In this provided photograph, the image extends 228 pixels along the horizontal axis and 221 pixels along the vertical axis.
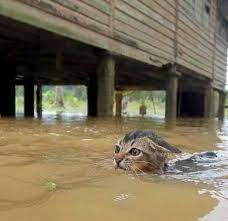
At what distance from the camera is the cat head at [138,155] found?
2.48m

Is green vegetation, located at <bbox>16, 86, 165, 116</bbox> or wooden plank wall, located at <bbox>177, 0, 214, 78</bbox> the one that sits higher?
wooden plank wall, located at <bbox>177, 0, 214, 78</bbox>

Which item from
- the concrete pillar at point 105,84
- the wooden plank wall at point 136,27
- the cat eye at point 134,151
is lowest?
the cat eye at point 134,151

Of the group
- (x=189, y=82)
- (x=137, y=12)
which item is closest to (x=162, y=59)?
(x=137, y=12)

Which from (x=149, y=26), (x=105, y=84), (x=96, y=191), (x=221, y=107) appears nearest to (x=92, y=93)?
(x=149, y=26)

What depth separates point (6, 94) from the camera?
1466 centimetres

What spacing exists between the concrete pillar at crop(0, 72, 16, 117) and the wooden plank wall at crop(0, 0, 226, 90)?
17.9 ft

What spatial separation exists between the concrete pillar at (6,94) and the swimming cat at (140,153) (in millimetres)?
12224

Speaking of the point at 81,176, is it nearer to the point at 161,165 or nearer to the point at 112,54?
the point at 161,165

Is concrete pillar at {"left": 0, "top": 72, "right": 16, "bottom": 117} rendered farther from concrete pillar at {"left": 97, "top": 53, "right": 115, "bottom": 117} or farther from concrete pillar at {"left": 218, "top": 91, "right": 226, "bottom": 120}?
concrete pillar at {"left": 218, "top": 91, "right": 226, "bottom": 120}

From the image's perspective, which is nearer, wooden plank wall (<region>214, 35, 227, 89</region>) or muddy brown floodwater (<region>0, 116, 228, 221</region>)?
muddy brown floodwater (<region>0, 116, 228, 221</region>)

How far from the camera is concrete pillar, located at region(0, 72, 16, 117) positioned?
1434 cm

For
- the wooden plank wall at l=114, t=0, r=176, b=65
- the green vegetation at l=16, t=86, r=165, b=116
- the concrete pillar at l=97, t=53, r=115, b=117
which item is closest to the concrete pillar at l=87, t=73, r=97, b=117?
the wooden plank wall at l=114, t=0, r=176, b=65

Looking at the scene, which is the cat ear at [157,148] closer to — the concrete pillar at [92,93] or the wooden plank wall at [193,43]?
the wooden plank wall at [193,43]

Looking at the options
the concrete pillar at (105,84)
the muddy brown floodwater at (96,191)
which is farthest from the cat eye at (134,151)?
the concrete pillar at (105,84)
